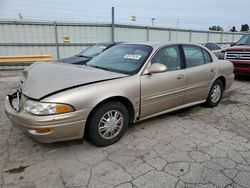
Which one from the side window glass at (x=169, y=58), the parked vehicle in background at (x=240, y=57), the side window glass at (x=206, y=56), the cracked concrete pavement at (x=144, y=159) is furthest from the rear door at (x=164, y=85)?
the parked vehicle in background at (x=240, y=57)

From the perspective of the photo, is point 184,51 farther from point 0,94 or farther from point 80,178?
point 0,94

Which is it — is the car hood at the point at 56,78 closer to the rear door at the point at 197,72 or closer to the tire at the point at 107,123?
the tire at the point at 107,123

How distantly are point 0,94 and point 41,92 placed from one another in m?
4.03

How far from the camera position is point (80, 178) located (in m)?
2.44

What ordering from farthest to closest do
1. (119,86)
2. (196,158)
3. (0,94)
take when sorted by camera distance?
(0,94) → (119,86) → (196,158)

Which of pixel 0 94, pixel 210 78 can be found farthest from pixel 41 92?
pixel 0 94

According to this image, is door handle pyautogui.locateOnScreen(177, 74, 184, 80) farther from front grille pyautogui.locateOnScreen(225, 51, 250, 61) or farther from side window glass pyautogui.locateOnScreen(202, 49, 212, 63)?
front grille pyautogui.locateOnScreen(225, 51, 250, 61)

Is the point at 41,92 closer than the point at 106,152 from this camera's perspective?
Yes

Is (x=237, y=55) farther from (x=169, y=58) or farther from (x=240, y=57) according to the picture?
(x=169, y=58)

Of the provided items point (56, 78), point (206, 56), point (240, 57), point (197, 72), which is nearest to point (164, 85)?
point (197, 72)

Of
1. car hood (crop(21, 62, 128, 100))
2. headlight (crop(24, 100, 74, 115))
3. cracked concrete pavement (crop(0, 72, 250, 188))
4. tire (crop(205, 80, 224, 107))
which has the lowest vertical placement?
cracked concrete pavement (crop(0, 72, 250, 188))

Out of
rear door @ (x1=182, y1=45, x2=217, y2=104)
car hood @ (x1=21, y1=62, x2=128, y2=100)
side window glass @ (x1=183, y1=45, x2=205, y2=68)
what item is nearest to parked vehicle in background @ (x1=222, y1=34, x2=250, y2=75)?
rear door @ (x1=182, y1=45, x2=217, y2=104)

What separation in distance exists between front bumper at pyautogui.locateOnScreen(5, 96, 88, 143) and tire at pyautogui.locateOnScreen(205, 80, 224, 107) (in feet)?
10.4

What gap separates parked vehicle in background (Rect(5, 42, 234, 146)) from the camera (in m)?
2.62
